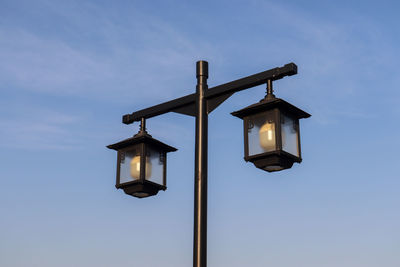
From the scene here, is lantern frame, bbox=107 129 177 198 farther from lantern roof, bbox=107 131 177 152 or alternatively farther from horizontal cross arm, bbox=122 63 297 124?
horizontal cross arm, bbox=122 63 297 124

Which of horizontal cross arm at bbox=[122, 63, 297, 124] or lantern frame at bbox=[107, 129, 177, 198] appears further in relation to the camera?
lantern frame at bbox=[107, 129, 177, 198]

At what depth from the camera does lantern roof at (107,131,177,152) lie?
792cm

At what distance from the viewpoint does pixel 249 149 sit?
682 cm

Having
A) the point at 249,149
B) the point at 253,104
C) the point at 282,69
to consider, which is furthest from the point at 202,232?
the point at 282,69

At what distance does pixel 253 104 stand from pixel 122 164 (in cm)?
212

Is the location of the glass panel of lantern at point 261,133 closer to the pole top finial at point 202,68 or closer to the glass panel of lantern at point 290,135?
the glass panel of lantern at point 290,135

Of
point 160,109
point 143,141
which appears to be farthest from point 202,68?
point 143,141

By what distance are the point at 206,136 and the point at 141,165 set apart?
1069 millimetres

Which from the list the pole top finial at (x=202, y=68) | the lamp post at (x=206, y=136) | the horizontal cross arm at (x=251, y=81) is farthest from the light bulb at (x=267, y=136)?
the pole top finial at (x=202, y=68)

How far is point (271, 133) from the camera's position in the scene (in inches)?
264

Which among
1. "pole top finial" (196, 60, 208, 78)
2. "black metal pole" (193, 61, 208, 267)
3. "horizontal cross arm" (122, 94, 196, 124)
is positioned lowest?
"black metal pole" (193, 61, 208, 267)

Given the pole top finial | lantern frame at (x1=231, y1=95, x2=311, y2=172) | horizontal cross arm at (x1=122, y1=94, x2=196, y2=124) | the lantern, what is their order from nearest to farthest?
1. lantern frame at (x1=231, y1=95, x2=311, y2=172)
2. horizontal cross arm at (x1=122, y1=94, x2=196, y2=124)
3. the pole top finial
4. the lantern

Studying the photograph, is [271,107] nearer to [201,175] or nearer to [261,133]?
[261,133]

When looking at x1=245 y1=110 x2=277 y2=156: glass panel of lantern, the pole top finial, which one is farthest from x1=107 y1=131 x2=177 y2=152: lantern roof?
x1=245 y1=110 x2=277 y2=156: glass panel of lantern
